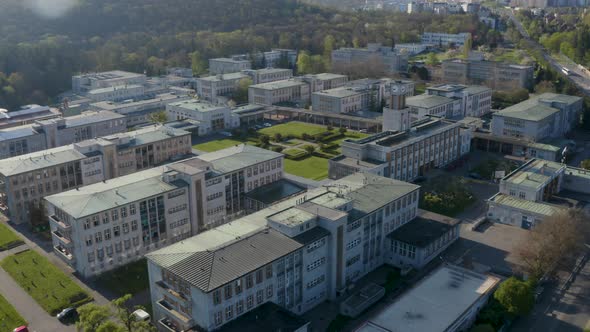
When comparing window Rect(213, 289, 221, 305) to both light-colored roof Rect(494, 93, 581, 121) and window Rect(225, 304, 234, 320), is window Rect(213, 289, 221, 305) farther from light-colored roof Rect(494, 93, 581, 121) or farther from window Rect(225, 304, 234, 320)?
light-colored roof Rect(494, 93, 581, 121)

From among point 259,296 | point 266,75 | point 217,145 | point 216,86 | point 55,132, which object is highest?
point 266,75

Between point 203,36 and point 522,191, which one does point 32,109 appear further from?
point 203,36

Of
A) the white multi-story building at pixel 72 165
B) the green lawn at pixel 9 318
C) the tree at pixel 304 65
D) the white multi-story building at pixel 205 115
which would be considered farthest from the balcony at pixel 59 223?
the tree at pixel 304 65

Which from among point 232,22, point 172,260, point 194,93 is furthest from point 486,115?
point 232,22

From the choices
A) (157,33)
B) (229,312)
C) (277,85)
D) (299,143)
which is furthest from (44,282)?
(157,33)

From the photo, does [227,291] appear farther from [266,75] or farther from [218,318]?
[266,75]
